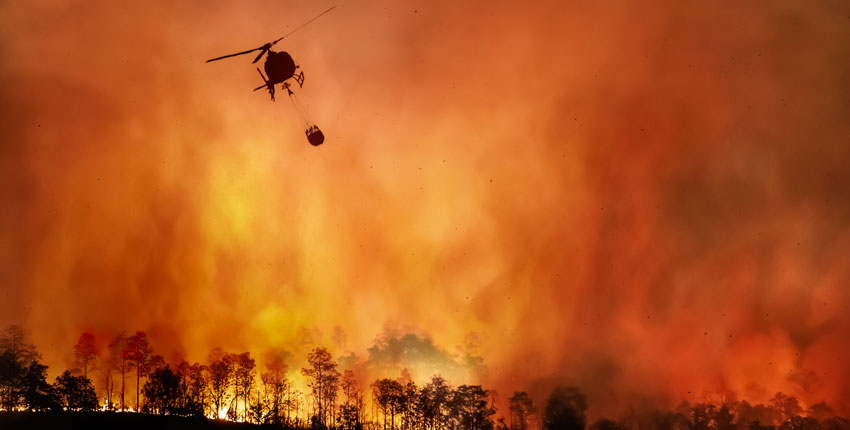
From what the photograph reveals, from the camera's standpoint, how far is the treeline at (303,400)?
341 ft

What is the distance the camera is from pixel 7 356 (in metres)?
116

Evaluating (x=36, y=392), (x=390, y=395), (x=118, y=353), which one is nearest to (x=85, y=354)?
(x=118, y=353)

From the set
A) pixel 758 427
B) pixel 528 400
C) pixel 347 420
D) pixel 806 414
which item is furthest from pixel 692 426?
pixel 347 420

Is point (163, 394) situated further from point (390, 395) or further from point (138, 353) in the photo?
point (390, 395)

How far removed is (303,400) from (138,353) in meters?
36.4

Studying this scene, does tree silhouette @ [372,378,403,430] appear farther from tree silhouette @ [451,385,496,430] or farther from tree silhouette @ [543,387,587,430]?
tree silhouette @ [543,387,587,430]

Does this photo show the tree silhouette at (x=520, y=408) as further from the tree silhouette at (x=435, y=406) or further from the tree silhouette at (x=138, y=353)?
the tree silhouette at (x=138, y=353)

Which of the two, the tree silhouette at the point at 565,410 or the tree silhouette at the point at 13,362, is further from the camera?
the tree silhouette at the point at 565,410

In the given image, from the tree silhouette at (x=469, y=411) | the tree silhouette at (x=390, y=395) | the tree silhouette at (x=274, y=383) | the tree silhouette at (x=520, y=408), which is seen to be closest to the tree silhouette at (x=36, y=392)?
the tree silhouette at (x=274, y=383)

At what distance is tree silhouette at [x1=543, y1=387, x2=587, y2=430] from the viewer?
475 ft

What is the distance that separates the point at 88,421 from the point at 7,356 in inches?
2325

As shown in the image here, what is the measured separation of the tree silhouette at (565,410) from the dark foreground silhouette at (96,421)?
88.3 m

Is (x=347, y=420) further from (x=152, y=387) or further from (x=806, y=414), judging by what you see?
(x=806, y=414)

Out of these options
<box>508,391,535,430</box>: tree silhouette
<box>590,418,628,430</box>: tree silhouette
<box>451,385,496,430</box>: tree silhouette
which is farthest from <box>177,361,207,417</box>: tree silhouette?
<box>590,418,628,430</box>: tree silhouette
